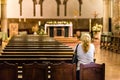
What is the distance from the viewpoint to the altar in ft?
88.0

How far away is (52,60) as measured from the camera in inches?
312

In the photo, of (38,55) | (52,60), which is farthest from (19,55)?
(52,60)

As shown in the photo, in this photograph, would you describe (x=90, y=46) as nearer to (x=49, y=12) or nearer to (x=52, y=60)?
(x=52, y=60)

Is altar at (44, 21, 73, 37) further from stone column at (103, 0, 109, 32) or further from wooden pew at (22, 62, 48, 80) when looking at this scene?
wooden pew at (22, 62, 48, 80)

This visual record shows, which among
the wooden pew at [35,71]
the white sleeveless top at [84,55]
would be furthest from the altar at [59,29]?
the wooden pew at [35,71]

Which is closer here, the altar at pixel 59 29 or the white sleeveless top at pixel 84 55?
the white sleeveless top at pixel 84 55

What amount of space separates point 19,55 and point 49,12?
2196 cm

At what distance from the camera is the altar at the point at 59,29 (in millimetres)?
26828

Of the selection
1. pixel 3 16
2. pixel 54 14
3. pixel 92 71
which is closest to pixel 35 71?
pixel 92 71

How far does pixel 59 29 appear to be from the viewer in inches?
1061

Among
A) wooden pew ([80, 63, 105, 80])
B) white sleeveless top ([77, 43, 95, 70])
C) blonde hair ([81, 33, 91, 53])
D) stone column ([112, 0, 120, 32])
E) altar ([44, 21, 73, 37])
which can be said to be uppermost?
stone column ([112, 0, 120, 32])

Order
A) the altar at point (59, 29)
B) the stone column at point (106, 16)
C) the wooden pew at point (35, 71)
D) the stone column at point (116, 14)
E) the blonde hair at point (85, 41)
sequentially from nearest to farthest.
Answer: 1. the wooden pew at point (35, 71)
2. the blonde hair at point (85, 41)
3. the stone column at point (116, 14)
4. the altar at point (59, 29)
5. the stone column at point (106, 16)

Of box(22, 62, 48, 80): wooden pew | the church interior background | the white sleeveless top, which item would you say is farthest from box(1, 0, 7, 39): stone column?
box(22, 62, 48, 80): wooden pew

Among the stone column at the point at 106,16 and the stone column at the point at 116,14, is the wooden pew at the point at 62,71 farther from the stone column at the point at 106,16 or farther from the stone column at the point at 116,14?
the stone column at the point at 106,16
